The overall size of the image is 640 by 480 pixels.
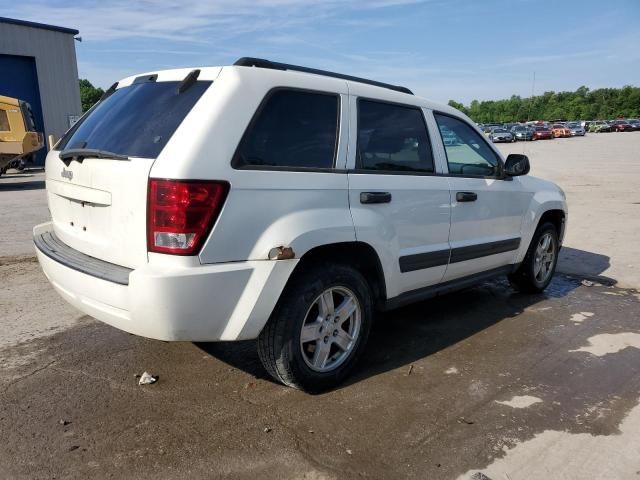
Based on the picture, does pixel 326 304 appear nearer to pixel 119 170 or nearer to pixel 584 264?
pixel 119 170

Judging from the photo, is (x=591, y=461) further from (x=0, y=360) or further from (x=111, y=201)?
(x=0, y=360)

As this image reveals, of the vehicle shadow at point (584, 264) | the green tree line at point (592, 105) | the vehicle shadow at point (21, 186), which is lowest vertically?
the vehicle shadow at point (21, 186)

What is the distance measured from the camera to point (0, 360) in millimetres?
3662

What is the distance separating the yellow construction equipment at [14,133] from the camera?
17.2 m

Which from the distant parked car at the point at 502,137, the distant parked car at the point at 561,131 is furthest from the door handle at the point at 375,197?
the distant parked car at the point at 561,131

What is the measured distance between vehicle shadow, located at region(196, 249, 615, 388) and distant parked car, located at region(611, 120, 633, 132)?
7436cm

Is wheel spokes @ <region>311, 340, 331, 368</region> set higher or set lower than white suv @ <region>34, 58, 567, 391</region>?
lower

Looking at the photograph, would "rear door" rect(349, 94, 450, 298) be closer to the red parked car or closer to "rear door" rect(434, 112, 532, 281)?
"rear door" rect(434, 112, 532, 281)

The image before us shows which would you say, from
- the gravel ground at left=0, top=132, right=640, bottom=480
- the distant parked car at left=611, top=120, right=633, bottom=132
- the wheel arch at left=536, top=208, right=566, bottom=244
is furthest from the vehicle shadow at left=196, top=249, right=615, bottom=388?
the distant parked car at left=611, top=120, right=633, bottom=132

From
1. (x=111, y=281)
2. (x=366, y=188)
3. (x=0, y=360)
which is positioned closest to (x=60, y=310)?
(x=0, y=360)

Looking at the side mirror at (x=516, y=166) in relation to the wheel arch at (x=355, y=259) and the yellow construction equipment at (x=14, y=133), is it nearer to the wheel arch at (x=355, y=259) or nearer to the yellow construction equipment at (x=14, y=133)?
the wheel arch at (x=355, y=259)

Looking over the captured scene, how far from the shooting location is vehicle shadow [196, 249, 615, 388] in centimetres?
372

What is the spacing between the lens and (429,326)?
14.7 feet

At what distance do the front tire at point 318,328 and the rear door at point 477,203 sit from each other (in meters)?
1.06
